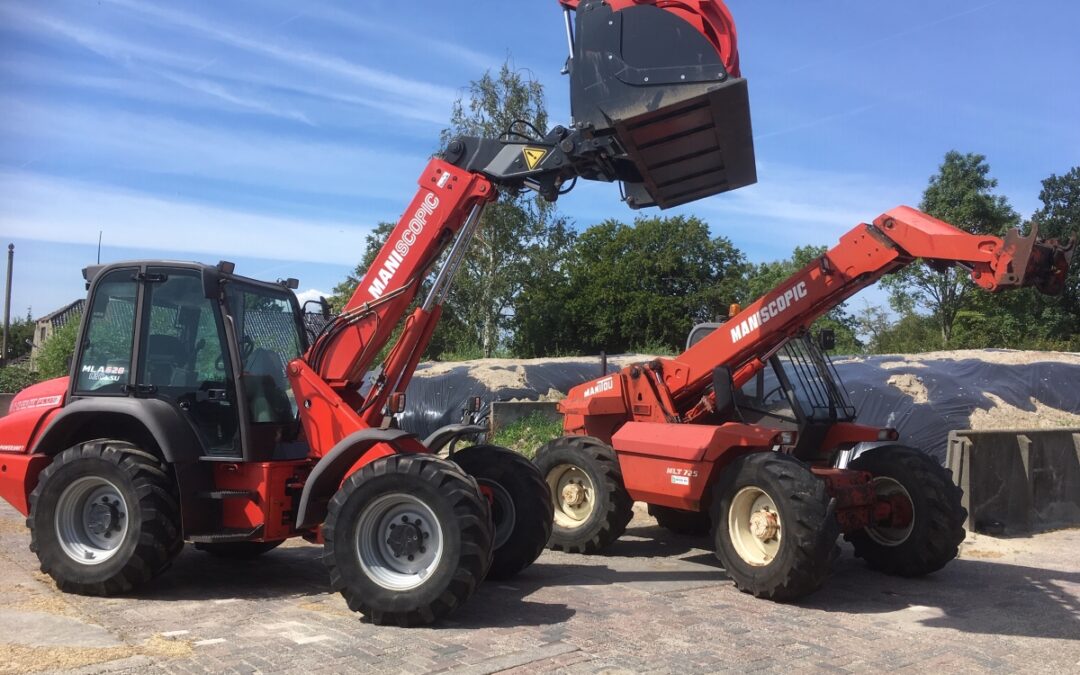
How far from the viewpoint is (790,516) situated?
256 inches

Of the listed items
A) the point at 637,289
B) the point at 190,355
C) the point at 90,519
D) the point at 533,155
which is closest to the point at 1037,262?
the point at 533,155

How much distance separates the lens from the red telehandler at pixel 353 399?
5754 mm

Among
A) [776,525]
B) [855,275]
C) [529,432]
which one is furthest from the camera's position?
[529,432]

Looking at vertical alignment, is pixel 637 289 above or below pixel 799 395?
above

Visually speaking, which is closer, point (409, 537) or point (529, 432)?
point (409, 537)

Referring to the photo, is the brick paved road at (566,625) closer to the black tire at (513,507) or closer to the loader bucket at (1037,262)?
the black tire at (513,507)

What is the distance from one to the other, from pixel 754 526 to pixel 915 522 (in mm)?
1694

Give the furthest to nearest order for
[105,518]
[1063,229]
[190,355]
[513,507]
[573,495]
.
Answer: [1063,229], [573,495], [513,507], [190,355], [105,518]

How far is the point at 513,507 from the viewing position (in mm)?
7074

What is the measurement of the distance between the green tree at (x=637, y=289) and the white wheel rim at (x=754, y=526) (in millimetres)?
30998

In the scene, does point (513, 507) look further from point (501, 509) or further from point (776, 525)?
point (776, 525)

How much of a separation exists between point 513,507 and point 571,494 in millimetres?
1931

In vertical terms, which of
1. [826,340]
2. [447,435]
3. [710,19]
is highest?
[710,19]

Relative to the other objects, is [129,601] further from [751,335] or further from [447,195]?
[751,335]
